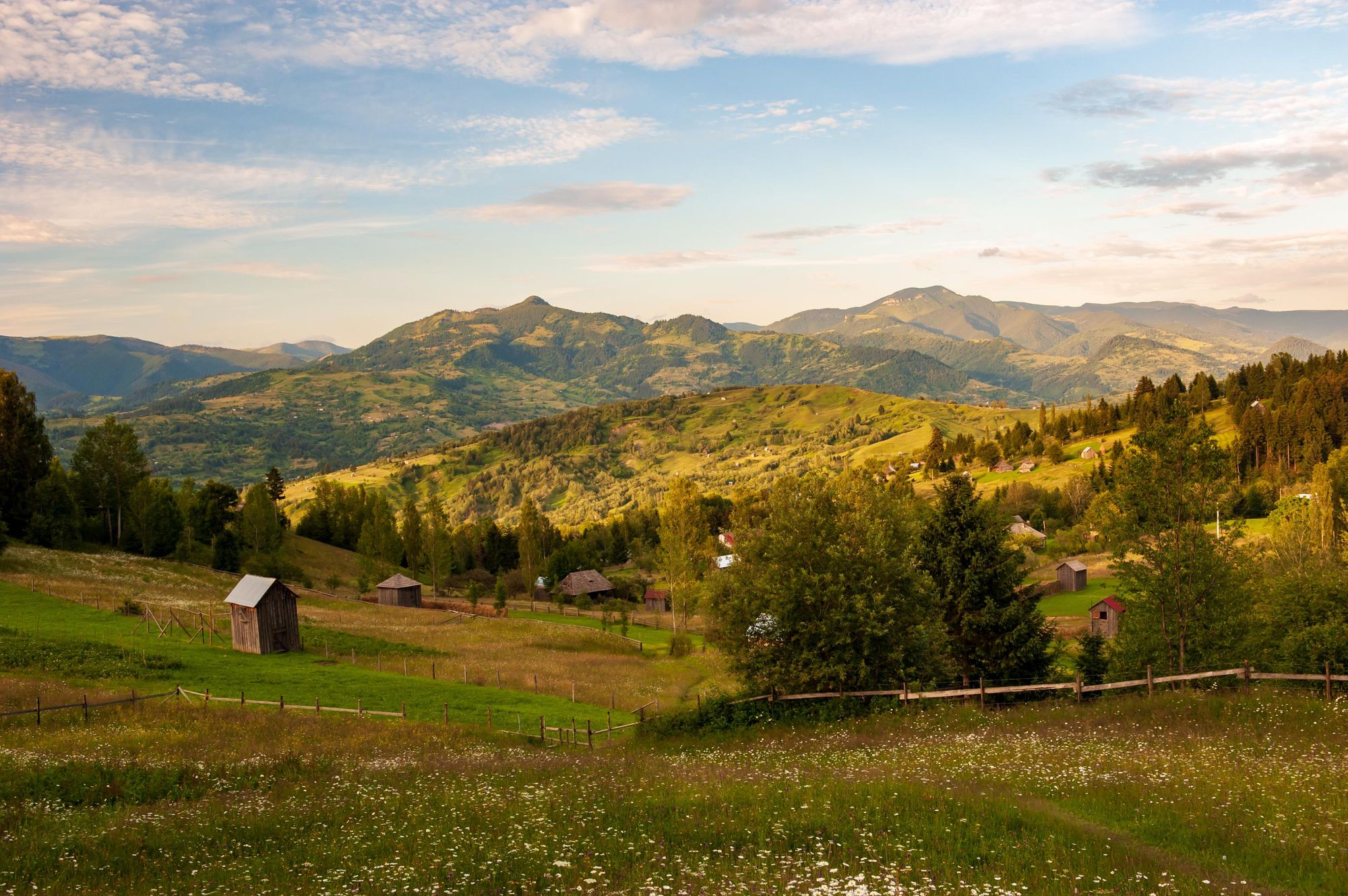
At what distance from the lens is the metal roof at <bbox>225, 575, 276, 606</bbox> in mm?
50125

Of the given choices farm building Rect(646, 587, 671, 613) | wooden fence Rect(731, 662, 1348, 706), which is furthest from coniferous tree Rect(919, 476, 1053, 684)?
farm building Rect(646, 587, 671, 613)

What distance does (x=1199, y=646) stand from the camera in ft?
111

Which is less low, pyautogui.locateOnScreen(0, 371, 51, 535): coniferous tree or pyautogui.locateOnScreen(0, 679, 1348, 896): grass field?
pyautogui.locateOnScreen(0, 371, 51, 535): coniferous tree

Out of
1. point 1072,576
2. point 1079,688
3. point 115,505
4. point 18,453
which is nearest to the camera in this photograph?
point 1079,688

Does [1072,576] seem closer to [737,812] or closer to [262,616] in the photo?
[262,616]

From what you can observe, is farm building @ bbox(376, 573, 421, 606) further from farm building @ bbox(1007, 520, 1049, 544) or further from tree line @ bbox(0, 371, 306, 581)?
farm building @ bbox(1007, 520, 1049, 544)

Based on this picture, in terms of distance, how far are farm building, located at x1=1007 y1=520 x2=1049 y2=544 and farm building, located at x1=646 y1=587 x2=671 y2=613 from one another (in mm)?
60317

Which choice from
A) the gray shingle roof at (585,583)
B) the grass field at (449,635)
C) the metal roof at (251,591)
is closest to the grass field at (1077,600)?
the grass field at (449,635)

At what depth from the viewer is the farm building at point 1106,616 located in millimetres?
77438

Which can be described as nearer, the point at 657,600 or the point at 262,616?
the point at 262,616

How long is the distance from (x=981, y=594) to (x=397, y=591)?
232 ft

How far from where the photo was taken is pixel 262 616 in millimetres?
50188

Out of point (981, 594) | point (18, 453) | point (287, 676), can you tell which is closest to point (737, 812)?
point (981, 594)

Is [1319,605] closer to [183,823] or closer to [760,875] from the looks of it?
[760,875]
